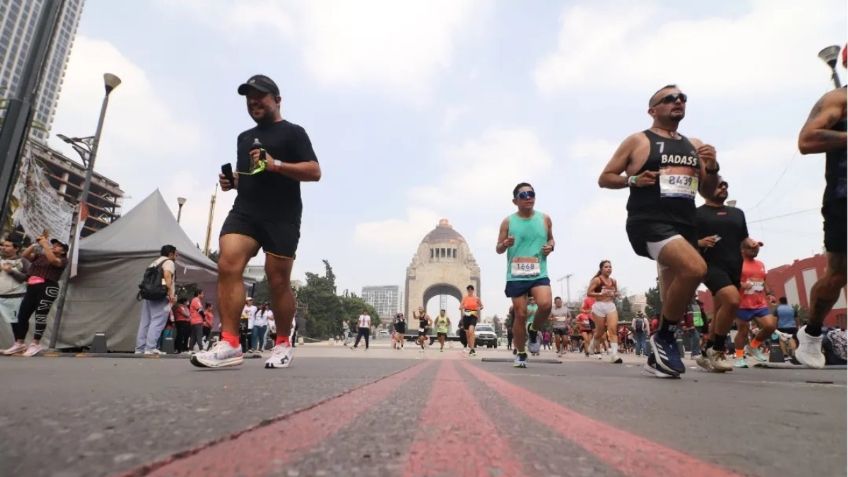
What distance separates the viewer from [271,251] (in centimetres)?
338

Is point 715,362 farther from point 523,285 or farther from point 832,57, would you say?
point 832,57

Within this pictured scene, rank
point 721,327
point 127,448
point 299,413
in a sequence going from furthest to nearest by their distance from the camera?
point 721,327 < point 299,413 < point 127,448

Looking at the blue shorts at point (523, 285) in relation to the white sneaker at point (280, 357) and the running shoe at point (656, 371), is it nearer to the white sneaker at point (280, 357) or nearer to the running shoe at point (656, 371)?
the running shoe at point (656, 371)

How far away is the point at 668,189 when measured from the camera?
135 inches

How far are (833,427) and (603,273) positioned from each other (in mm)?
7822

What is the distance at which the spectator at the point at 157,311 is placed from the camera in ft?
21.6

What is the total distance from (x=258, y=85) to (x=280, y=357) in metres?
2.02

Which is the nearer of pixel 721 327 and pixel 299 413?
pixel 299 413

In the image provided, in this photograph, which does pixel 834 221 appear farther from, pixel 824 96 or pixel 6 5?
pixel 6 5

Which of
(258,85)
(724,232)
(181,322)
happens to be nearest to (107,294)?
(181,322)

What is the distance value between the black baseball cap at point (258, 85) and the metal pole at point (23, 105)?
3.81 feet

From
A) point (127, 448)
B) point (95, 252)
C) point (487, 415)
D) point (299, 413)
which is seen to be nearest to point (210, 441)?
point (127, 448)

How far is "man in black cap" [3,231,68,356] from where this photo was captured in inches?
225

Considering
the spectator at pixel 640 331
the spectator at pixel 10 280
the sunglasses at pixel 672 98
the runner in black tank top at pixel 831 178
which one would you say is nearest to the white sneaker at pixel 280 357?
the sunglasses at pixel 672 98
